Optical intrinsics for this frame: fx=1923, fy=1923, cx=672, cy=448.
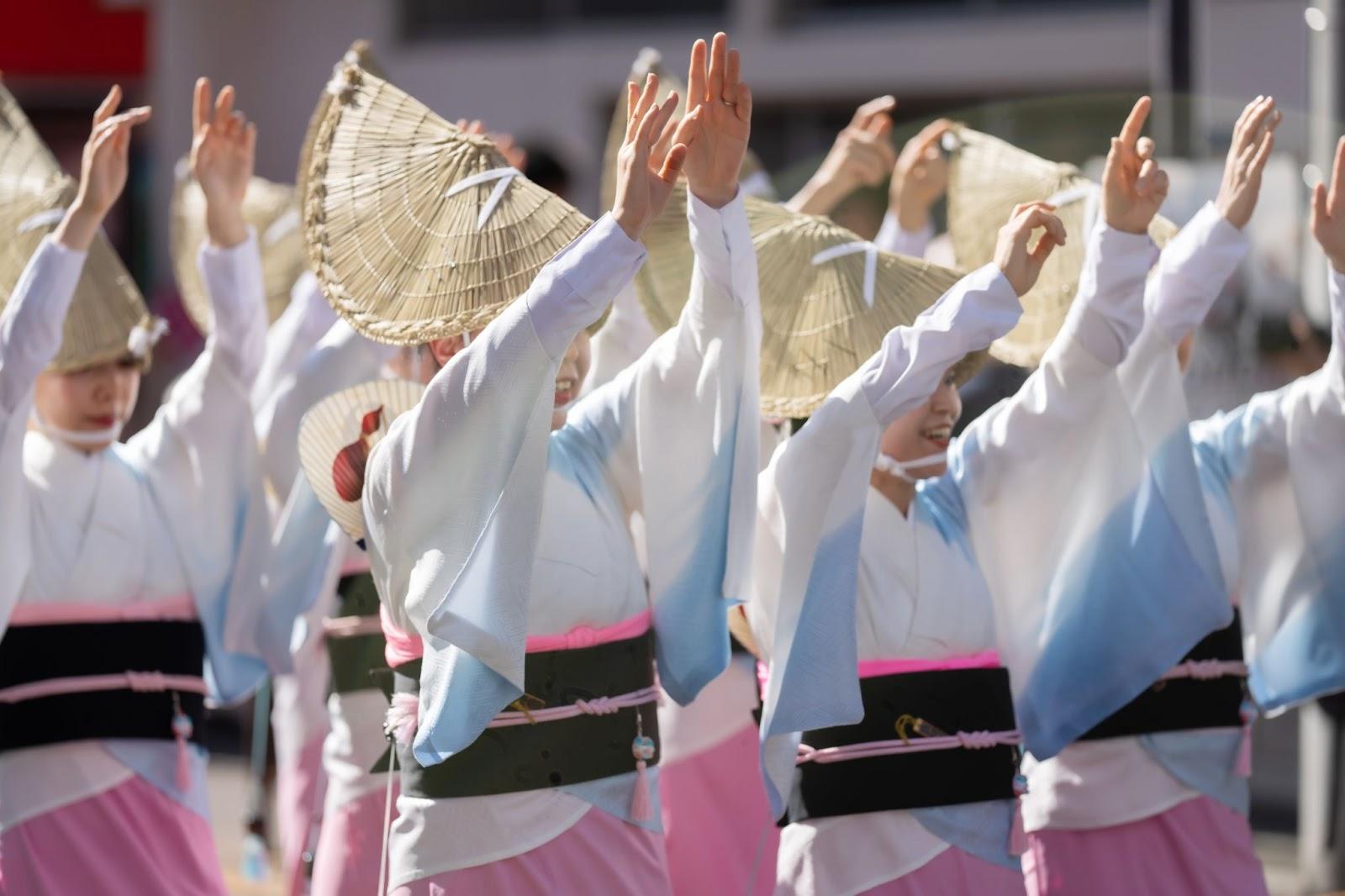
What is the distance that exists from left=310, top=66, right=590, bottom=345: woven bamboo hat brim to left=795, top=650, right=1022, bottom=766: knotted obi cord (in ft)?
2.84

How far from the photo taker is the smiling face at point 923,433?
3.23 meters

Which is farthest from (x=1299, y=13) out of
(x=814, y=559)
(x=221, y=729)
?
(x=221, y=729)

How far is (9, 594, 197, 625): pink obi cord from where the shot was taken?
12.0 ft

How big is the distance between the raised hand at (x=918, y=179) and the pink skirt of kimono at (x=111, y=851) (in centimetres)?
193

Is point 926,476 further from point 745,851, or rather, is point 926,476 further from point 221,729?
point 221,729

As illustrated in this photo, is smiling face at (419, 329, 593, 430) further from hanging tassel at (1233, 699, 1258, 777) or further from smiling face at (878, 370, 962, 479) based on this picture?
hanging tassel at (1233, 699, 1258, 777)

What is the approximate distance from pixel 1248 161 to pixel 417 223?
Result: 1.48 metres

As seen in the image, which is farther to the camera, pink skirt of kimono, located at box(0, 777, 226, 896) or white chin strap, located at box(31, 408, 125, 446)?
white chin strap, located at box(31, 408, 125, 446)

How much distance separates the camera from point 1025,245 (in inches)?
117

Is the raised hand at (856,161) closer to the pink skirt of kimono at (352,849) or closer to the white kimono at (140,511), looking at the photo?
the white kimono at (140,511)

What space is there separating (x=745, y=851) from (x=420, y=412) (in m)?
1.52

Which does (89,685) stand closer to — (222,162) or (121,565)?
(121,565)

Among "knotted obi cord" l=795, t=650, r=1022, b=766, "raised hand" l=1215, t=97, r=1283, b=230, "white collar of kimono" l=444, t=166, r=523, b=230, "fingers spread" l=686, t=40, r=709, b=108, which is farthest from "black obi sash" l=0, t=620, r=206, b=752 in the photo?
"raised hand" l=1215, t=97, r=1283, b=230

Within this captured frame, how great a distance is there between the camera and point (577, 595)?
291cm
